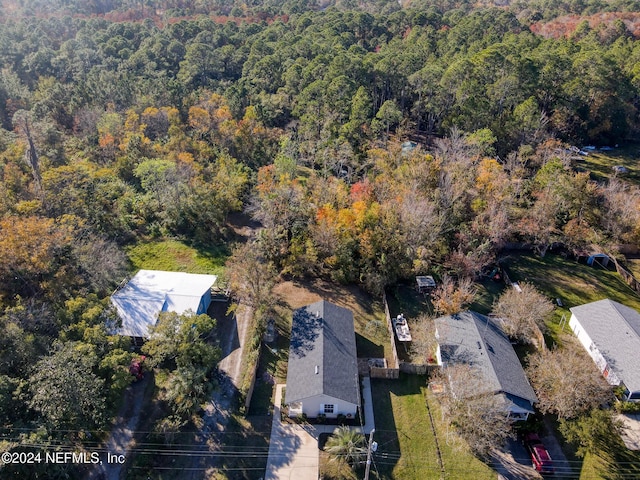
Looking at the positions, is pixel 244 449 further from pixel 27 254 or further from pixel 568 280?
pixel 568 280

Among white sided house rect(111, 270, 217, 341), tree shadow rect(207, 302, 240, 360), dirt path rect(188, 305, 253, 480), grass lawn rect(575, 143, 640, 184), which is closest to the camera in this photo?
dirt path rect(188, 305, 253, 480)

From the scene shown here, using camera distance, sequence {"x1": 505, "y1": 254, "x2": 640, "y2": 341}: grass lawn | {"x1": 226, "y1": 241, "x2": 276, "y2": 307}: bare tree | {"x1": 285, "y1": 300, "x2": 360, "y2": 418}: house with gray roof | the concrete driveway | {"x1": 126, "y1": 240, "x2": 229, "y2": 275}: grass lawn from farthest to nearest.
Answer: {"x1": 126, "y1": 240, "x2": 229, "y2": 275}: grass lawn → {"x1": 505, "y1": 254, "x2": 640, "y2": 341}: grass lawn → {"x1": 226, "y1": 241, "x2": 276, "y2": 307}: bare tree → {"x1": 285, "y1": 300, "x2": 360, "y2": 418}: house with gray roof → the concrete driveway

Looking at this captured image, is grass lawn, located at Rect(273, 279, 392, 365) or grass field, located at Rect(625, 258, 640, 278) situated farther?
grass field, located at Rect(625, 258, 640, 278)

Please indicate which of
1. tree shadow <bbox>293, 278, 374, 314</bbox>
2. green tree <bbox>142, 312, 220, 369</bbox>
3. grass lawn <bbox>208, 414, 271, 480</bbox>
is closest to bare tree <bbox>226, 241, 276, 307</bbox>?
tree shadow <bbox>293, 278, 374, 314</bbox>

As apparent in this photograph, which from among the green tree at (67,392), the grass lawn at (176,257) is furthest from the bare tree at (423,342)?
the green tree at (67,392)

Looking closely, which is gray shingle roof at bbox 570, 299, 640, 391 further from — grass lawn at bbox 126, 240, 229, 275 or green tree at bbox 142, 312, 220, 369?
grass lawn at bbox 126, 240, 229, 275

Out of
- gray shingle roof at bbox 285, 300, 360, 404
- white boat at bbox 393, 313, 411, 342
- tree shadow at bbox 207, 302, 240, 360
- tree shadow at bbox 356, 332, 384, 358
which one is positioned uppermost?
gray shingle roof at bbox 285, 300, 360, 404

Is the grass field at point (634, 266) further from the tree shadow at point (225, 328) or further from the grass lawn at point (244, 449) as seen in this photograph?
the tree shadow at point (225, 328)
